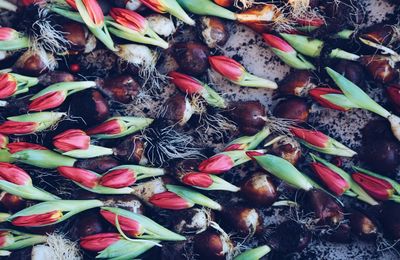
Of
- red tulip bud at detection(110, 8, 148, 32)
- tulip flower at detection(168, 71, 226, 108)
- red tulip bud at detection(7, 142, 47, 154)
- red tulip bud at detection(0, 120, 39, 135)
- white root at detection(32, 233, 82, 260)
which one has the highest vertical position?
red tulip bud at detection(110, 8, 148, 32)

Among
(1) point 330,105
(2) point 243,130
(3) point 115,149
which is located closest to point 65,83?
(3) point 115,149

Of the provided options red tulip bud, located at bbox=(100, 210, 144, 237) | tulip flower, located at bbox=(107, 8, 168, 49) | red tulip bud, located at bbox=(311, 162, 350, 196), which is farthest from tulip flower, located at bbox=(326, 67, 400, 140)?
red tulip bud, located at bbox=(100, 210, 144, 237)

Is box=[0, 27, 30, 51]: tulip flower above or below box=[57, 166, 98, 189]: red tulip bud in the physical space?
above

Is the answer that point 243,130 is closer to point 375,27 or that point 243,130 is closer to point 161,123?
point 161,123

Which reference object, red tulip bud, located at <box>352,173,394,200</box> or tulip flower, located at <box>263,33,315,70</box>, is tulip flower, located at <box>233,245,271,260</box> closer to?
red tulip bud, located at <box>352,173,394,200</box>

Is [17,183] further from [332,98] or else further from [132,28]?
[332,98]
